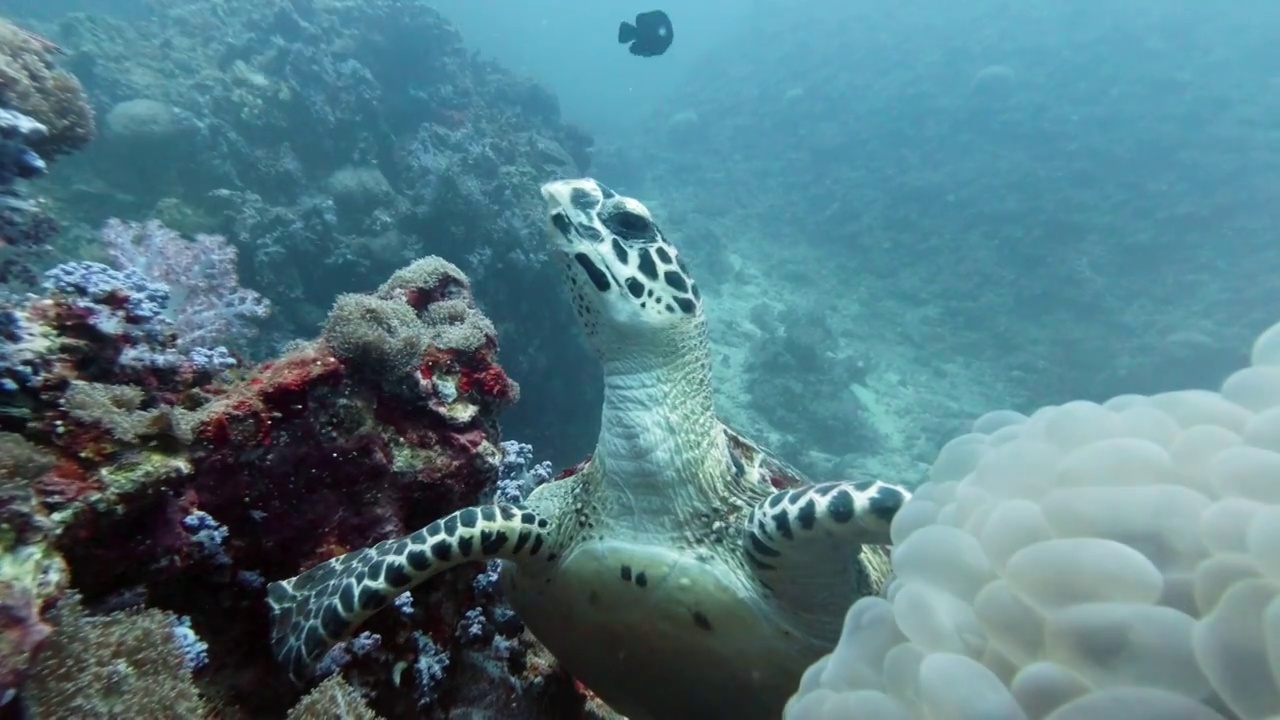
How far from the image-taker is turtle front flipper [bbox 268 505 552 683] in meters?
1.99

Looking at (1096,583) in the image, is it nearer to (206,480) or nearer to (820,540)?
(820,540)

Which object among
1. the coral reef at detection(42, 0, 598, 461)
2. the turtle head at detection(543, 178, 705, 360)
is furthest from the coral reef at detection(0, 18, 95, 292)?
the coral reef at detection(42, 0, 598, 461)

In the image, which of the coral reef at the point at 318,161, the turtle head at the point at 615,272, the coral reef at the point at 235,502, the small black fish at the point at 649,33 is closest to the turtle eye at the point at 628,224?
the turtle head at the point at 615,272

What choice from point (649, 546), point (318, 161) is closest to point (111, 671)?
point (649, 546)

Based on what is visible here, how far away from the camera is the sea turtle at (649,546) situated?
6.88 ft

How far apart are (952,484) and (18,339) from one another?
7.37ft

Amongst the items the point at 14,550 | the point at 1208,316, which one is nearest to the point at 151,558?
the point at 14,550

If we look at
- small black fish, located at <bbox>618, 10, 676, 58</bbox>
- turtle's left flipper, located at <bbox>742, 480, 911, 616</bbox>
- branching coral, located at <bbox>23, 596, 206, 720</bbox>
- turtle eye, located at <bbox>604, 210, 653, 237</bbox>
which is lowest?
branching coral, located at <bbox>23, 596, 206, 720</bbox>

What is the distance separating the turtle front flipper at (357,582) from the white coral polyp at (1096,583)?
127cm

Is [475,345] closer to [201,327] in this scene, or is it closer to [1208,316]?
[201,327]

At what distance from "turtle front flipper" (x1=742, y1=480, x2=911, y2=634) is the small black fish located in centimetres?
858

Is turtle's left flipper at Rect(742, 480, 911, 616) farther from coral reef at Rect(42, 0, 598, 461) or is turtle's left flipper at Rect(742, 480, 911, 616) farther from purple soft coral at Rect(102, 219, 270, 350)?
coral reef at Rect(42, 0, 598, 461)

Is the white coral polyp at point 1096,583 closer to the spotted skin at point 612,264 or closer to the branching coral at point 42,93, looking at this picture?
the spotted skin at point 612,264

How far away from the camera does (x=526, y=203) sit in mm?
10516
